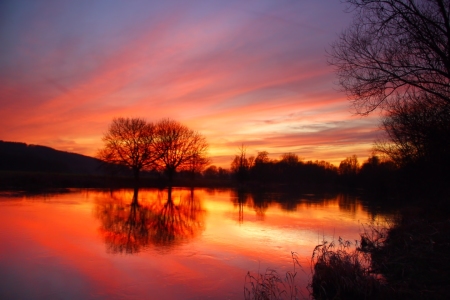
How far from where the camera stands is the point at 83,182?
41.0 m

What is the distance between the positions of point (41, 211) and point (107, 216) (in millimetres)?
3236

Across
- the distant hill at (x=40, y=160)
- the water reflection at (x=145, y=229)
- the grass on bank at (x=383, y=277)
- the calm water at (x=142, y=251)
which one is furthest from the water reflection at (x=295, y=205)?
the distant hill at (x=40, y=160)

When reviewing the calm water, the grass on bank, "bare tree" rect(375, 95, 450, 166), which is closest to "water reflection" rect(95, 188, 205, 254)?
the calm water

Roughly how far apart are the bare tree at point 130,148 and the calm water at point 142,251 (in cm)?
2981

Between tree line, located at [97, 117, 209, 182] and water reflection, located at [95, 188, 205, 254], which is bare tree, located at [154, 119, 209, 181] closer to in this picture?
tree line, located at [97, 117, 209, 182]

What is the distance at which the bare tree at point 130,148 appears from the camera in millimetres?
47281

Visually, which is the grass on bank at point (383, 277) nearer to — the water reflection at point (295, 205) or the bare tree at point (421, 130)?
the bare tree at point (421, 130)

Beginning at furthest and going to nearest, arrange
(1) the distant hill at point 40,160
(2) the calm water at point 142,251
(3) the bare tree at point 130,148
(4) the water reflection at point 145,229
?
1. (1) the distant hill at point 40,160
2. (3) the bare tree at point 130,148
3. (4) the water reflection at point 145,229
4. (2) the calm water at point 142,251

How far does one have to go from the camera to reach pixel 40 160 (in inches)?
2741

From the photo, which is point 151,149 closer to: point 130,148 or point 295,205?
point 130,148

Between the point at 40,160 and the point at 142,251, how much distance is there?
6832cm

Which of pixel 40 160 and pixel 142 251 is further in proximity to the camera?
pixel 40 160

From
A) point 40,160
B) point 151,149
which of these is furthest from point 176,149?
point 40,160

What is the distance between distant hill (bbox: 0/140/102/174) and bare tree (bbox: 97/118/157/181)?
2565 mm
